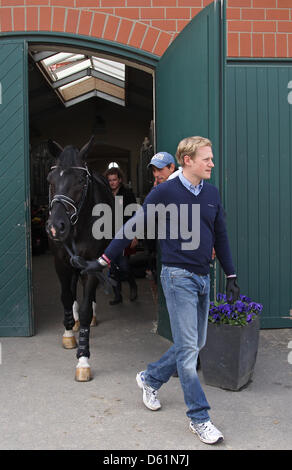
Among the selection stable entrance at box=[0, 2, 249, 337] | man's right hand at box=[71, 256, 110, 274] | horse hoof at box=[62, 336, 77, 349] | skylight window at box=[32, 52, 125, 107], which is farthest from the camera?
skylight window at box=[32, 52, 125, 107]

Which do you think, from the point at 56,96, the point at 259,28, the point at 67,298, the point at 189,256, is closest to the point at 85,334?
the point at 67,298

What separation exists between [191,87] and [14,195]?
215 cm

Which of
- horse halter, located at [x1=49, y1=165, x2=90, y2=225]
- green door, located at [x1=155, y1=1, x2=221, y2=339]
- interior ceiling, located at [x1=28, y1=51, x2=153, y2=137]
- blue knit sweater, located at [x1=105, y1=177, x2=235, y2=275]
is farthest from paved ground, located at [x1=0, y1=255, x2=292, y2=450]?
interior ceiling, located at [x1=28, y1=51, x2=153, y2=137]

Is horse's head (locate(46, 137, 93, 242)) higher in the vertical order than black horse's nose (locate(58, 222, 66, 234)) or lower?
higher

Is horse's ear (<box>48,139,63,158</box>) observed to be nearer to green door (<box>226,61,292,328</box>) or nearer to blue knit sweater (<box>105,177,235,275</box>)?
blue knit sweater (<box>105,177,235,275</box>)

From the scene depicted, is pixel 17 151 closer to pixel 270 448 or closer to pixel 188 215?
pixel 188 215

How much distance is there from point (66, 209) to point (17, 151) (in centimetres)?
153

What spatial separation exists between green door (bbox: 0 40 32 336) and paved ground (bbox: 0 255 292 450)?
1.17 ft

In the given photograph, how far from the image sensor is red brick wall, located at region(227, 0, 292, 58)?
17.7ft

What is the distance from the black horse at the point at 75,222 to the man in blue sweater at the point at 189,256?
3.62 ft

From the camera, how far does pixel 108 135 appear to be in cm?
1822

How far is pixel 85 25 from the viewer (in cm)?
533

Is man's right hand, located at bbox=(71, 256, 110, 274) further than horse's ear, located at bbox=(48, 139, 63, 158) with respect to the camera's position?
No
